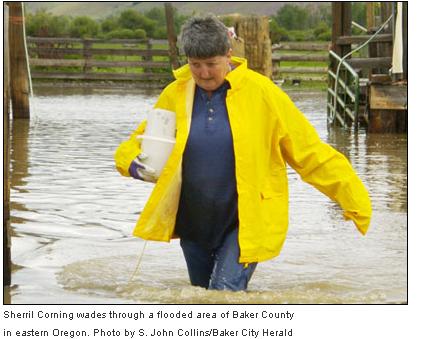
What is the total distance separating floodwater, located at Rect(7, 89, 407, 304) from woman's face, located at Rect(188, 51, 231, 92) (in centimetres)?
109

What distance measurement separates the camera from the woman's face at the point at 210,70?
614 centimetres

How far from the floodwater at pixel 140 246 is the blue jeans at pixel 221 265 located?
64mm

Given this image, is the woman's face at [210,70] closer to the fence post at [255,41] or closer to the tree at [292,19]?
the fence post at [255,41]

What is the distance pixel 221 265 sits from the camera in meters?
6.45

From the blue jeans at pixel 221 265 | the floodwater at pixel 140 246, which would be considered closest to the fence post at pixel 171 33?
the floodwater at pixel 140 246

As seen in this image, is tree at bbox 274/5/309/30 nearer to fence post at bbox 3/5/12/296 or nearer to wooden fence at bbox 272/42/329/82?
wooden fence at bbox 272/42/329/82

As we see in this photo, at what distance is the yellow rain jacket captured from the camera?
622cm

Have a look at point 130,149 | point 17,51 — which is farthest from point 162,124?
point 17,51

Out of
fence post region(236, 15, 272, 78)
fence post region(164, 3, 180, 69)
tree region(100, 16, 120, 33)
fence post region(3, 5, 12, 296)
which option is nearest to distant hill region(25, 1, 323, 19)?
Answer: tree region(100, 16, 120, 33)

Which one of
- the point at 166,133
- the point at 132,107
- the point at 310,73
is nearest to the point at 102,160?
the point at 166,133

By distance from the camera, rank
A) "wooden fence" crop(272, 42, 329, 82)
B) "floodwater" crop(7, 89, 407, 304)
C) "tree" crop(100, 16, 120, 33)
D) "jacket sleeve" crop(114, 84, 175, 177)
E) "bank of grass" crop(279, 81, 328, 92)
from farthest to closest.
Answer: "tree" crop(100, 16, 120, 33)
"wooden fence" crop(272, 42, 329, 82)
"bank of grass" crop(279, 81, 328, 92)
"floodwater" crop(7, 89, 407, 304)
"jacket sleeve" crop(114, 84, 175, 177)

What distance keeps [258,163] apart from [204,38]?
26.7 inches

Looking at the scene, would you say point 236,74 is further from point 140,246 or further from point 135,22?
point 135,22

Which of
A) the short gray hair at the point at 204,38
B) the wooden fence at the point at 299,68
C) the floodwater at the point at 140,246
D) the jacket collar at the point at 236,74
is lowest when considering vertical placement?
the wooden fence at the point at 299,68
